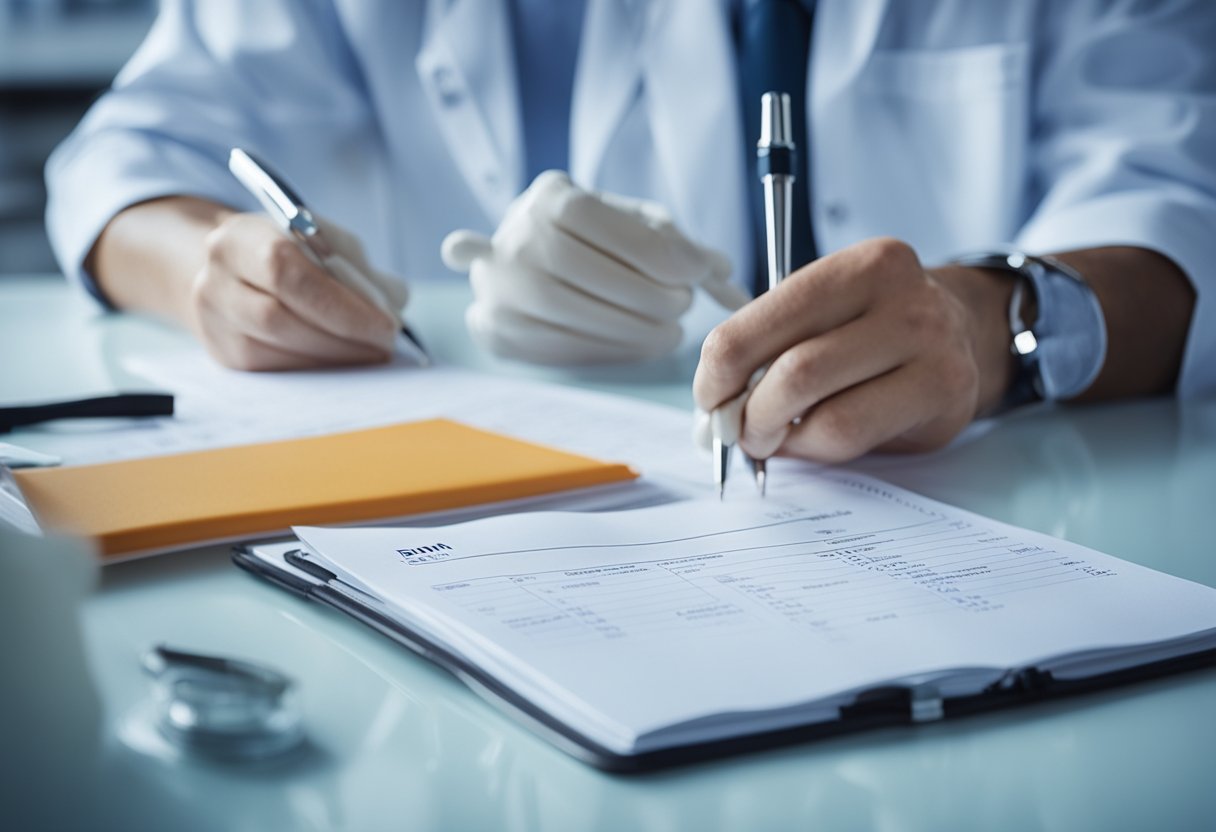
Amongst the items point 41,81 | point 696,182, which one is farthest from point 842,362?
point 41,81

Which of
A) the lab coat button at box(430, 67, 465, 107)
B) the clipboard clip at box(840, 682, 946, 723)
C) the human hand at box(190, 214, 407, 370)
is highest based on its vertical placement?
the lab coat button at box(430, 67, 465, 107)

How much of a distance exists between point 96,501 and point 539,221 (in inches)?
15.7

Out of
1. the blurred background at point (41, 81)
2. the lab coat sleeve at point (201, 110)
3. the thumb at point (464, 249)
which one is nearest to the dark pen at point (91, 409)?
the thumb at point (464, 249)

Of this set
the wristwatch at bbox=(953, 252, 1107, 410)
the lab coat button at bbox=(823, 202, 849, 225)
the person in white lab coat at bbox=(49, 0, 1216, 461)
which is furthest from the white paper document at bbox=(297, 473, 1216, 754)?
the lab coat button at bbox=(823, 202, 849, 225)

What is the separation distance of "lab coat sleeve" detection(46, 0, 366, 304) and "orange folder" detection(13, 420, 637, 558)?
0.64 m

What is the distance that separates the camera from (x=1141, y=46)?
106 cm

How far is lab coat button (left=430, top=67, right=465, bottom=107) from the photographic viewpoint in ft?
4.19

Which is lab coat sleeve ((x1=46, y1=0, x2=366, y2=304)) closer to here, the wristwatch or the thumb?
the thumb

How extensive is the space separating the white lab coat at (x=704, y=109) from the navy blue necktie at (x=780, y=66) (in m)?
0.02

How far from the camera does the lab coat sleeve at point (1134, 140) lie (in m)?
0.88

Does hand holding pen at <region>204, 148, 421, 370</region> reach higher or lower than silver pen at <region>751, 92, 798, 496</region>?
lower

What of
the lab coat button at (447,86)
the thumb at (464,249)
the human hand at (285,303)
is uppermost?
the lab coat button at (447,86)

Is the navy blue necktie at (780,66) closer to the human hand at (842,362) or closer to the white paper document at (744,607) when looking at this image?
the human hand at (842,362)

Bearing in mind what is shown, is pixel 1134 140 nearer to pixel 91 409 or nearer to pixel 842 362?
pixel 842 362
